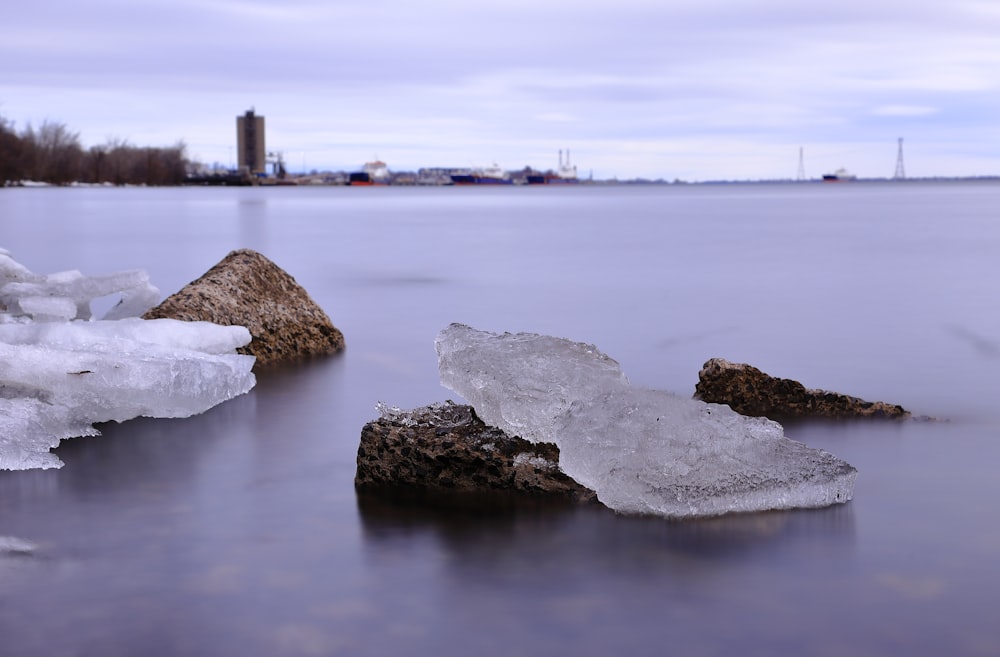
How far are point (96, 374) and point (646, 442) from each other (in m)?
2.82

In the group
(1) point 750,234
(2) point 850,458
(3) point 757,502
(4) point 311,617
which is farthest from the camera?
(1) point 750,234

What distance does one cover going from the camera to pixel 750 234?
32.4 m

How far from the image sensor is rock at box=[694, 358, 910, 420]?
588 cm

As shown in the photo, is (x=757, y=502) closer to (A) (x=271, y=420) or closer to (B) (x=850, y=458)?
(B) (x=850, y=458)

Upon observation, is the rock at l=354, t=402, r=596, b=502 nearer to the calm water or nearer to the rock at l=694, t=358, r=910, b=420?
the calm water

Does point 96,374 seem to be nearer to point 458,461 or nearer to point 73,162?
point 458,461

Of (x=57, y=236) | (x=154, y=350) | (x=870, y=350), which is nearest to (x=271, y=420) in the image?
(x=154, y=350)

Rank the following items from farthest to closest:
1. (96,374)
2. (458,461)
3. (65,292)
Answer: (65,292) < (96,374) < (458,461)

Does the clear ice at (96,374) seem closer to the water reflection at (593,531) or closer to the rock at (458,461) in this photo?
the rock at (458,461)

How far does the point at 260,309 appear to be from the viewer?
7.72 m

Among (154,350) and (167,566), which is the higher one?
(154,350)

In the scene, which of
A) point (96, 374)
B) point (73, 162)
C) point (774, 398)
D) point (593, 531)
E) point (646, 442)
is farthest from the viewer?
point (73, 162)

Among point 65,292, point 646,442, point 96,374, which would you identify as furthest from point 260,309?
point 646,442

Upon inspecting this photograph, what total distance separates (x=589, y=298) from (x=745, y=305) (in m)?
2.02
